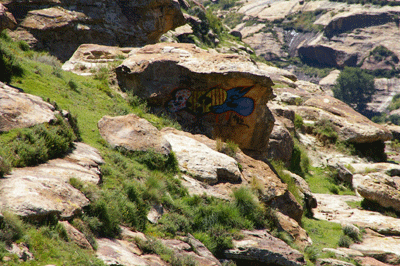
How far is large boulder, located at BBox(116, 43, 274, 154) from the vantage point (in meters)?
15.4

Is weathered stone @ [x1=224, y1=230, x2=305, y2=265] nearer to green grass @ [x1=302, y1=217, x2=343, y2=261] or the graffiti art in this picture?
green grass @ [x1=302, y1=217, x2=343, y2=261]

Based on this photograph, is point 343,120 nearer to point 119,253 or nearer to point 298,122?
point 298,122

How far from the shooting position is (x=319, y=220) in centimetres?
1662

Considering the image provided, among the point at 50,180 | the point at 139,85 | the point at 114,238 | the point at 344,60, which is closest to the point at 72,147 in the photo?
the point at 50,180

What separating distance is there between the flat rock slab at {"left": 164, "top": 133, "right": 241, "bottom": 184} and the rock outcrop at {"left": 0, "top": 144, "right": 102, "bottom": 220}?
4.07 meters

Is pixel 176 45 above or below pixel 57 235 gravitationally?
above

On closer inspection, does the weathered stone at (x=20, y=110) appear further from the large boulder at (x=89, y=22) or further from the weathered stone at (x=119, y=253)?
the large boulder at (x=89, y=22)

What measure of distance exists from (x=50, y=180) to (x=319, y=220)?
1337cm

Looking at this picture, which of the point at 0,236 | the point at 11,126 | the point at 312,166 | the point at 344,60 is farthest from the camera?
the point at 344,60

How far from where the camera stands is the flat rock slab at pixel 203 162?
452 inches

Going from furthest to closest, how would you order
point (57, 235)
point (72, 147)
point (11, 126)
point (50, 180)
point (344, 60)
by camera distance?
point (344, 60) < point (72, 147) < point (11, 126) < point (50, 180) < point (57, 235)

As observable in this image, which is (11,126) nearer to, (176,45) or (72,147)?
(72,147)

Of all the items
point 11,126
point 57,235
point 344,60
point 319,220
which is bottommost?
point 319,220

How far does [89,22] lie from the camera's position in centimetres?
2384
